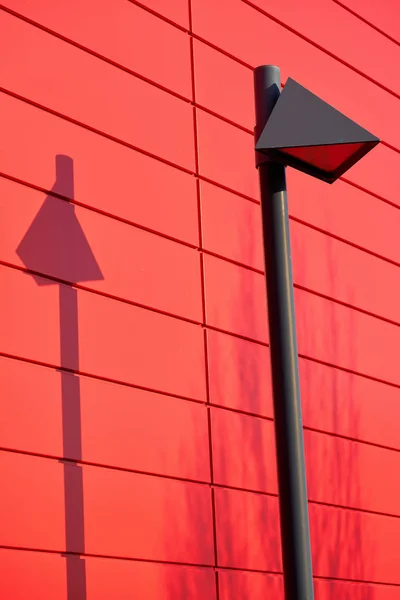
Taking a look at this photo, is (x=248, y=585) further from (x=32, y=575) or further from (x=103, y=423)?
(x=32, y=575)

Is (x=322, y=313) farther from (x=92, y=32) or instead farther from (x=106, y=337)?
(x=92, y=32)

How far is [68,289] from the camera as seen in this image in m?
4.89

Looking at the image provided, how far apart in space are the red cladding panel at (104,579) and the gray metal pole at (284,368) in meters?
1.58

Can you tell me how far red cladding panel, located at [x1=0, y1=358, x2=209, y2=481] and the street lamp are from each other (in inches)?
63.3

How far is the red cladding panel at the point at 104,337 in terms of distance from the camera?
4652 mm

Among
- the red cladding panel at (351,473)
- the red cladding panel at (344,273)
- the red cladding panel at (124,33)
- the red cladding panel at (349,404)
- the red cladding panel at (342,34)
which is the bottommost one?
the red cladding panel at (351,473)

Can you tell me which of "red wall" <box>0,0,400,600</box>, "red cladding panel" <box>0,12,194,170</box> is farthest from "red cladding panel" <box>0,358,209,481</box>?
"red cladding panel" <box>0,12,194,170</box>

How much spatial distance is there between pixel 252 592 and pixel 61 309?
1.89m

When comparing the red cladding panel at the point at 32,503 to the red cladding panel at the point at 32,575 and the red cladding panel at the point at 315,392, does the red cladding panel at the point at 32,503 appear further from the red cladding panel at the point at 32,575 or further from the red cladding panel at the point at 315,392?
the red cladding panel at the point at 315,392

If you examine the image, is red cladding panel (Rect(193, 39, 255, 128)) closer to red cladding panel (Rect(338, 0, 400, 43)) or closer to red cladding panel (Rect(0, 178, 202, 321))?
red cladding panel (Rect(0, 178, 202, 321))

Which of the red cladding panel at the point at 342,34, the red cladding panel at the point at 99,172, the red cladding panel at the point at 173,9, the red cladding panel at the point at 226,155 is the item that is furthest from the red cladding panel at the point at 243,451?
the red cladding panel at the point at 342,34

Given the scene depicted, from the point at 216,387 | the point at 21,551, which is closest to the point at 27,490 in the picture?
the point at 21,551

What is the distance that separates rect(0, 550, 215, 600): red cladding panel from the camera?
14.1ft

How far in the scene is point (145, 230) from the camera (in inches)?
212
